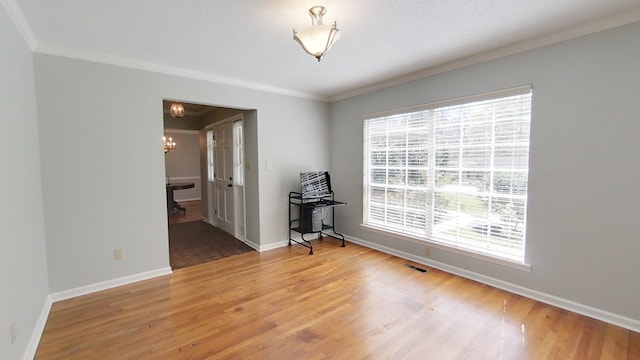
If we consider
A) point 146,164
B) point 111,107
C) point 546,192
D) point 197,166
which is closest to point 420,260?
point 546,192

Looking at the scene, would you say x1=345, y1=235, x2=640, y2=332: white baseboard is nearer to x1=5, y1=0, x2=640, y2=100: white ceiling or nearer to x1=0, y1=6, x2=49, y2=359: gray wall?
x1=5, y1=0, x2=640, y2=100: white ceiling

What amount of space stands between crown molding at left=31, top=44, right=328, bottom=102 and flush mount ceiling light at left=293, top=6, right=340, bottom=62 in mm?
1950

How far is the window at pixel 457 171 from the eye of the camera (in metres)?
2.75

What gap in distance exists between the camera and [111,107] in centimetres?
292

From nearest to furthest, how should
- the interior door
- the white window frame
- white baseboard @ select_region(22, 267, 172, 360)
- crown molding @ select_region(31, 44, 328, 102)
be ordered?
white baseboard @ select_region(22, 267, 172, 360)
crown molding @ select_region(31, 44, 328, 102)
the interior door
the white window frame

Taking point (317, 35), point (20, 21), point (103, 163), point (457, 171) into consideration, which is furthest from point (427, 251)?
point (20, 21)

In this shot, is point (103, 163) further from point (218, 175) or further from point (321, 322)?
point (321, 322)

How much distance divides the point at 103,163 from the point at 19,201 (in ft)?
3.42

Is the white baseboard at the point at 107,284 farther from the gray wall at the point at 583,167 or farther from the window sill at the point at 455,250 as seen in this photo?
the gray wall at the point at 583,167

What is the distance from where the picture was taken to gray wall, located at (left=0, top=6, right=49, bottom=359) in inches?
63.8

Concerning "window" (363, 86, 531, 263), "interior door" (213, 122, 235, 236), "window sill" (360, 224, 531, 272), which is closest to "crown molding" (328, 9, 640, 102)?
"window" (363, 86, 531, 263)

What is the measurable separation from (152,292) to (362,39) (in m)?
3.27

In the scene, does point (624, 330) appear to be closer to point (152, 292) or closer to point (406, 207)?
point (406, 207)

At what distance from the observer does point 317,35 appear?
6.42ft
